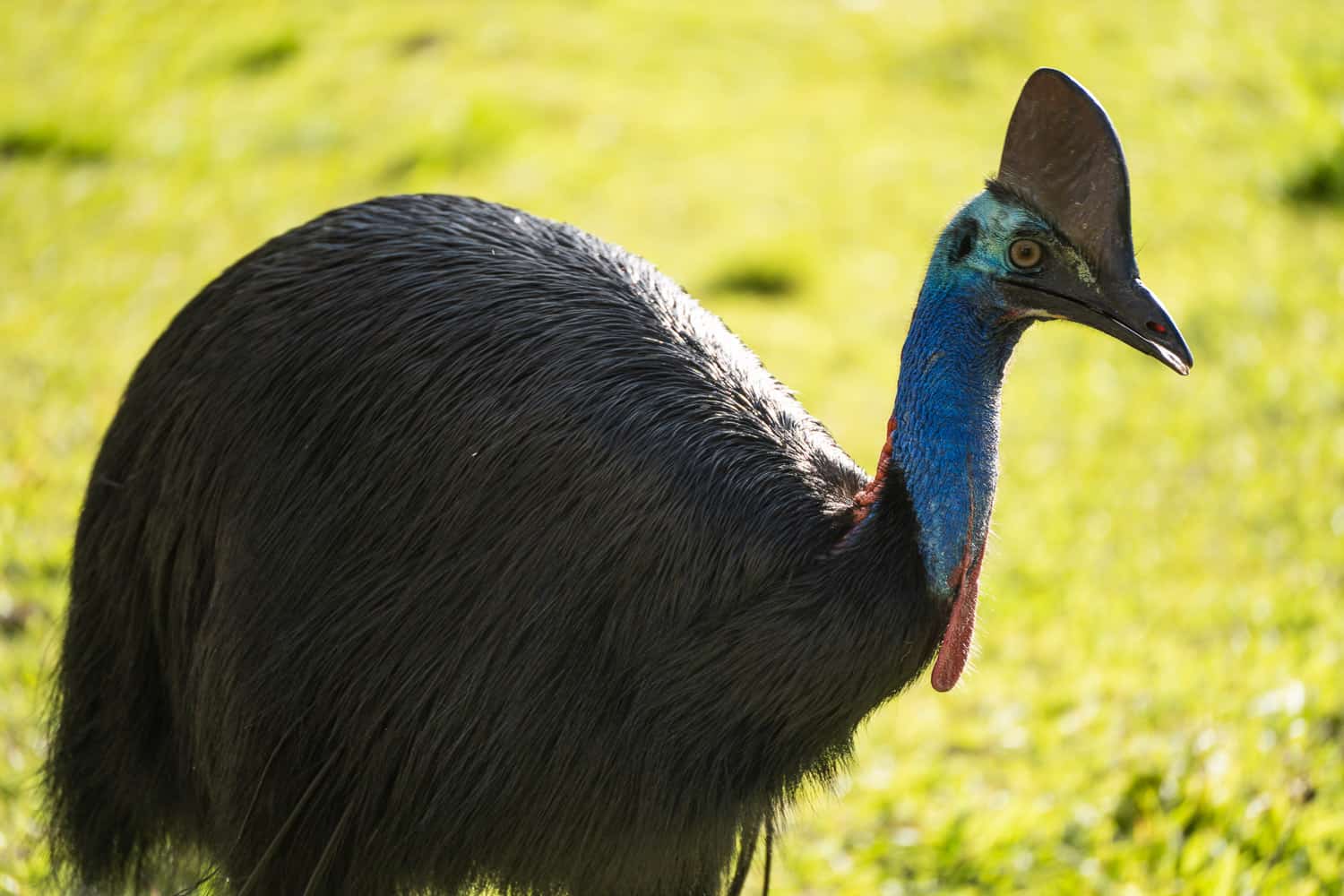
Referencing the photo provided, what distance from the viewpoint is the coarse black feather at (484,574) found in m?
2.18

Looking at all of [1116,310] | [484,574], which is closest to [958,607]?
[1116,310]

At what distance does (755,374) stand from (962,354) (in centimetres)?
40

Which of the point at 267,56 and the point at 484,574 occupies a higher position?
the point at 267,56

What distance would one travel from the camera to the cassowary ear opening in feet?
6.91

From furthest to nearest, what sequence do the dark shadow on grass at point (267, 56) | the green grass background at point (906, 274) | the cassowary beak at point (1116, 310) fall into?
the dark shadow on grass at point (267, 56) < the green grass background at point (906, 274) < the cassowary beak at point (1116, 310)

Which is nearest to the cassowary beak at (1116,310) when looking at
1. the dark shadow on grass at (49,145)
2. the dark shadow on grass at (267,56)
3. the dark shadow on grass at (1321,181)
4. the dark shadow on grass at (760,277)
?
the dark shadow on grass at (760,277)

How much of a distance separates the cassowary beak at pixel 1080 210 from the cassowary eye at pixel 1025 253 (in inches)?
0.5

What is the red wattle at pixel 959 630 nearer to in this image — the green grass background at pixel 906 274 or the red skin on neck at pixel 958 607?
→ the red skin on neck at pixel 958 607

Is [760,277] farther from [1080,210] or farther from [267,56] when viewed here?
[1080,210]

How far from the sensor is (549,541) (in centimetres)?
224

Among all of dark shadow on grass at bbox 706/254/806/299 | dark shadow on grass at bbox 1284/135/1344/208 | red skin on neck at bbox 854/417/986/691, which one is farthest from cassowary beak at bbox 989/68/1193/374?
dark shadow on grass at bbox 1284/135/1344/208

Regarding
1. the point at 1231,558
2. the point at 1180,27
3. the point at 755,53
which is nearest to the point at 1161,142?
the point at 1180,27

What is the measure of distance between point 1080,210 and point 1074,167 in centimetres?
6

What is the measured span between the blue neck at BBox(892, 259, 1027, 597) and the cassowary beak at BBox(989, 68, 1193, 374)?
80mm
